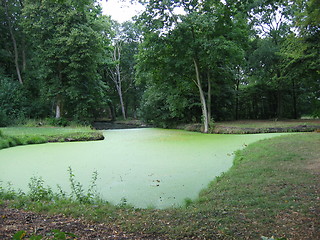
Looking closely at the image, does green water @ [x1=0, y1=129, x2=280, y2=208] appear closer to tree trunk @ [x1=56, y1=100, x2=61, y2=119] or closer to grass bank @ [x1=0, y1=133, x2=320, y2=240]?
grass bank @ [x1=0, y1=133, x2=320, y2=240]

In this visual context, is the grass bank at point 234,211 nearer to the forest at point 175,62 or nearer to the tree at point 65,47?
the forest at point 175,62

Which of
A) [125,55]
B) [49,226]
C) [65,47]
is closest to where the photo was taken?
[49,226]

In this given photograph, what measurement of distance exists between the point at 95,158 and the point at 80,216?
3.81 metres

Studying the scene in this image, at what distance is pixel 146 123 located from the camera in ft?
65.6

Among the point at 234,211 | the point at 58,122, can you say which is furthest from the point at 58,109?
the point at 234,211

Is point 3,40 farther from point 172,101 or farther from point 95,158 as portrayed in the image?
point 95,158

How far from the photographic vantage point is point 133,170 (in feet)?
17.0

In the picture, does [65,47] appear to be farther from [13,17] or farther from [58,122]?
[13,17]

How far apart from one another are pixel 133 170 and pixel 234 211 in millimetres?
2809

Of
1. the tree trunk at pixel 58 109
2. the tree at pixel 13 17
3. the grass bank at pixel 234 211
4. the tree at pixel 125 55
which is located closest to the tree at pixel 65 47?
the tree trunk at pixel 58 109

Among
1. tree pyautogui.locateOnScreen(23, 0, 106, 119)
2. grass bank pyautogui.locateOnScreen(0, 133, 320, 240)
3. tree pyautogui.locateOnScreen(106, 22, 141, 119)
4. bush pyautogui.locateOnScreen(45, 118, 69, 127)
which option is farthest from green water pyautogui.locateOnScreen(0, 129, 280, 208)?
tree pyautogui.locateOnScreen(106, 22, 141, 119)

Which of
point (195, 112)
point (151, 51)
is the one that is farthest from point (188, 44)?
point (195, 112)

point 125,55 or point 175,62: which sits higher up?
point 125,55

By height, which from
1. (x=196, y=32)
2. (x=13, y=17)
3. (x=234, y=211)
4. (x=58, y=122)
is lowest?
(x=234, y=211)
